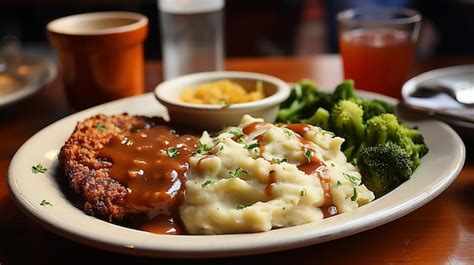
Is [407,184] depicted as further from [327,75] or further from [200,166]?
[327,75]

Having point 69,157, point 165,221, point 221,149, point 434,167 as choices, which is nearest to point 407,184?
point 434,167

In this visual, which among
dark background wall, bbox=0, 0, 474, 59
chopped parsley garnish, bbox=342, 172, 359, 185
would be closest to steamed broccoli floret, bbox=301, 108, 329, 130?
chopped parsley garnish, bbox=342, 172, 359, 185

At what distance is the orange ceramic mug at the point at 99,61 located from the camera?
2.57m

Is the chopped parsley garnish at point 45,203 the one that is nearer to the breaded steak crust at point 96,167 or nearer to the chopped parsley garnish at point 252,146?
the breaded steak crust at point 96,167

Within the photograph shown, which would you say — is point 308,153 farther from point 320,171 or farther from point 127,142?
point 127,142

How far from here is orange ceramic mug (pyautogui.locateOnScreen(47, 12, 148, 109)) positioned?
257 cm

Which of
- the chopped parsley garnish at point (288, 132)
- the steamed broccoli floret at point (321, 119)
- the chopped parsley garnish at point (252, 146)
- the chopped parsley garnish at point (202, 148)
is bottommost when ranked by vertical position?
the steamed broccoli floret at point (321, 119)

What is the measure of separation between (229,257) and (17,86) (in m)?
1.82

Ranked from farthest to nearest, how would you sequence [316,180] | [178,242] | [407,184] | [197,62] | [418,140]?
[197,62], [418,140], [407,184], [316,180], [178,242]

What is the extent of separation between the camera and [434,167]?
177 cm

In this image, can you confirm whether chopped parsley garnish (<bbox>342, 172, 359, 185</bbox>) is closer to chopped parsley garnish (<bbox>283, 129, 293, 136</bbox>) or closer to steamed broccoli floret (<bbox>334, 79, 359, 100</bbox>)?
chopped parsley garnish (<bbox>283, 129, 293, 136</bbox>)

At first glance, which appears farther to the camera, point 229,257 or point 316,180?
point 316,180

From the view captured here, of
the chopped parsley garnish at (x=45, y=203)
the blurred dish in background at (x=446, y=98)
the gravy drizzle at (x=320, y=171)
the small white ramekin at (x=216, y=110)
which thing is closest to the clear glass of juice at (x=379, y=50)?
the blurred dish in background at (x=446, y=98)

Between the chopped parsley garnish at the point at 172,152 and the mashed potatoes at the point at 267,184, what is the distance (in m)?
0.07
